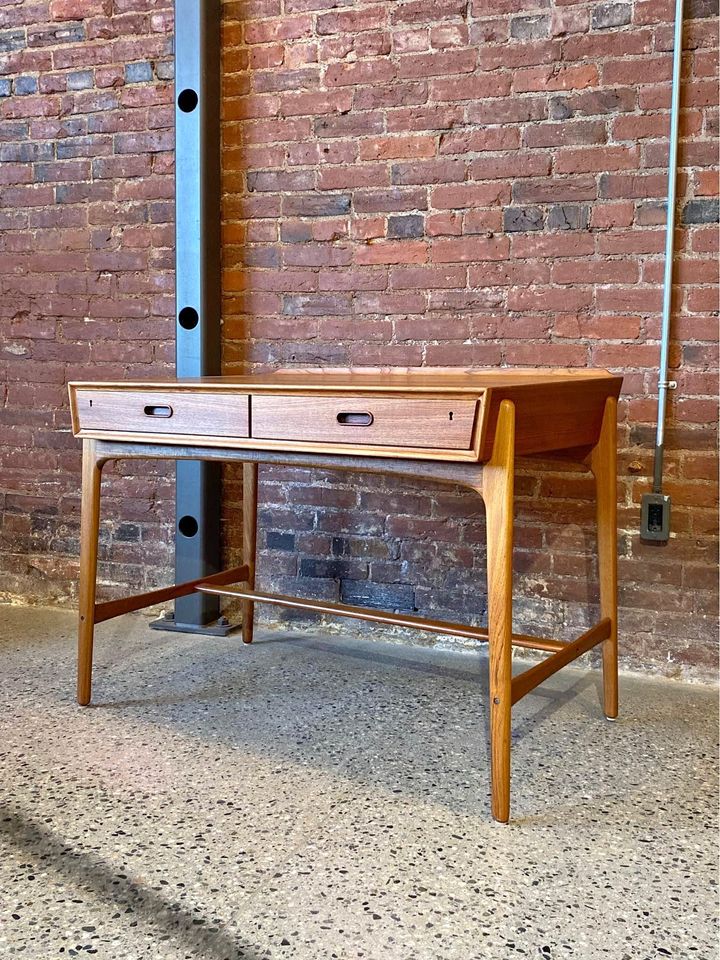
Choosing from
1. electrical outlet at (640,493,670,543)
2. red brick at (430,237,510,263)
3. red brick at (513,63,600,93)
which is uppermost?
red brick at (513,63,600,93)

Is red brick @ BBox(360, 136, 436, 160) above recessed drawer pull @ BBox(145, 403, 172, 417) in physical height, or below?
above

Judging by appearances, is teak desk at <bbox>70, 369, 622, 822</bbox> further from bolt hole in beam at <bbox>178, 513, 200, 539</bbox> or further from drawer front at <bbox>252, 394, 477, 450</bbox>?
bolt hole in beam at <bbox>178, 513, 200, 539</bbox>

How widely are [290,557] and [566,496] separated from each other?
89 centimetres

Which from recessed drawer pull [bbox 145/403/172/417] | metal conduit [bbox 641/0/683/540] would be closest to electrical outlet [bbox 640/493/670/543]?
metal conduit [bbox 641/0/683/540]

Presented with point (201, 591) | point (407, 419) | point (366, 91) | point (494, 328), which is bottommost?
point (201, 591)

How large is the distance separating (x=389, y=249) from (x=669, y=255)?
0.77m

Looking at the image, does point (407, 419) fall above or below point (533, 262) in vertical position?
below

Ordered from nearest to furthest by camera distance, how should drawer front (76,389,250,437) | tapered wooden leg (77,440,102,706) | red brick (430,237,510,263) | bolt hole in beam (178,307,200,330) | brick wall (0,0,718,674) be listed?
1. drawer front (76,389,250,437)
2. tapered wooden leg (77,440,102,706)
3. brick wall (0,0,718,674)
4. red brick (430,237,510,263)
5. bolt hole in beam (178,307,200,330)

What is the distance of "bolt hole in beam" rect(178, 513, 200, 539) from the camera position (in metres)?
2.79

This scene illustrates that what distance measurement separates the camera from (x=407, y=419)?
1.69 meters

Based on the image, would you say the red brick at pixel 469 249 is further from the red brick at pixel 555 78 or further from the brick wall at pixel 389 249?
the red brick at pixel 555 78

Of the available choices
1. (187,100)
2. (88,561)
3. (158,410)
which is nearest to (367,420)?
(158,410)

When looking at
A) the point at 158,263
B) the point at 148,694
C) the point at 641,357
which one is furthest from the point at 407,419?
the point at 158,263

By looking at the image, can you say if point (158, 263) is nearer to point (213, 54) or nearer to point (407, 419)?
point (213, 54)
